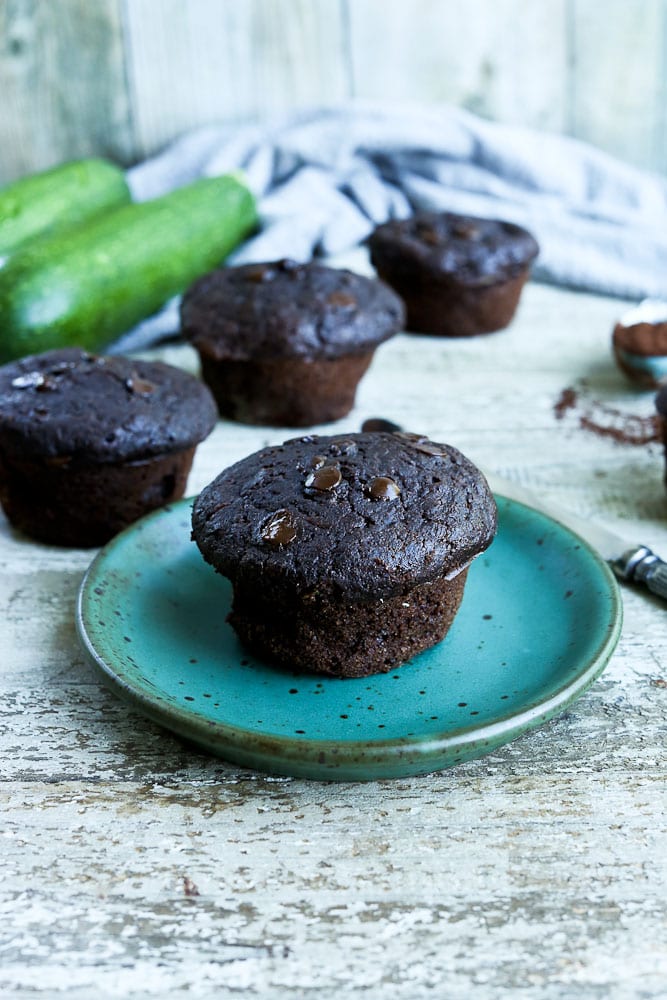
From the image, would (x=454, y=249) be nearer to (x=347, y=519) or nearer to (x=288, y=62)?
(x=288, y=62)

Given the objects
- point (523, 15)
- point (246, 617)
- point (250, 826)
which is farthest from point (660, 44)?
point (250, 826)

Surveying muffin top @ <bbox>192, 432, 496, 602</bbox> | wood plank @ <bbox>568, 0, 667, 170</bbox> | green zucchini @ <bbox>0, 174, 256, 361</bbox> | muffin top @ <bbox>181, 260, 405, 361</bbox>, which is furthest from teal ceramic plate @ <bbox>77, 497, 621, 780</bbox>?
wood plank @ <bbox>568, 0, 667, 170</bbox>

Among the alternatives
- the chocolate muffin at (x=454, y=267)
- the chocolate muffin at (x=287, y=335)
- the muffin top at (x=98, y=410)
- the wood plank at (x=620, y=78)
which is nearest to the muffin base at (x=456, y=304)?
the chocolate muffin at (x=454, y=267)

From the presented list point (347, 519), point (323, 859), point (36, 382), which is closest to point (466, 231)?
point (36, 382)

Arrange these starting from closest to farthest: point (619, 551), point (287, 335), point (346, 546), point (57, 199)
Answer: point (346, 546), point (619, 551), point (287, 335), point (57, 199)

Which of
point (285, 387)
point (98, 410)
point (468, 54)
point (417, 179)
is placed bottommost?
point (285, 387)

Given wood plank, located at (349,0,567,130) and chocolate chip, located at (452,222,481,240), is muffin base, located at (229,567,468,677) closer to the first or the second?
chocolate chip, located at (452,222,481,240)

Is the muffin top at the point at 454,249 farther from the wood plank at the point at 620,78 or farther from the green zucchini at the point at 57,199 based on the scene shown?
the wood plank at the point at 620,78
